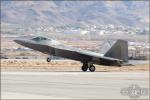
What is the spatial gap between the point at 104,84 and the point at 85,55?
20.8 metres

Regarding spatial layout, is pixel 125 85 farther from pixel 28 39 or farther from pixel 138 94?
pixel 28 39

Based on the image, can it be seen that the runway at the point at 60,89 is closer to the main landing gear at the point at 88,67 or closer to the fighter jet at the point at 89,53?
the main landing gear at the point at 88,67

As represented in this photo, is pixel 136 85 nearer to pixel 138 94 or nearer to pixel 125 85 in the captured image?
pixel 125 85

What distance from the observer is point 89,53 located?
55812 mm

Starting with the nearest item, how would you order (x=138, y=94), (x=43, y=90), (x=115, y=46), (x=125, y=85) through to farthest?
(x=138, y=94) < (x=43, y=90) < (x=125, y=85) < (x=115, y=46)

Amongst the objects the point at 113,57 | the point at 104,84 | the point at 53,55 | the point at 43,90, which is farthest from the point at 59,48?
the point at 43,90

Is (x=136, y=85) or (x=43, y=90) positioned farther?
(x=136, y=85)

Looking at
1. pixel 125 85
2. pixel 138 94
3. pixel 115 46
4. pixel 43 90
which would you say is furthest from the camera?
pixel 115 46

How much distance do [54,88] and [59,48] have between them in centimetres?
2406

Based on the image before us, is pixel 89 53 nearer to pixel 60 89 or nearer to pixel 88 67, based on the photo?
pixel 88 67

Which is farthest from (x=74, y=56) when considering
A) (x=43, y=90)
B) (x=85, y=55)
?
(x=43, y=90)

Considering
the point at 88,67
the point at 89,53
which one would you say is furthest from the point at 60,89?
the point at 89,53

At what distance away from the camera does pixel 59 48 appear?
55656 mm

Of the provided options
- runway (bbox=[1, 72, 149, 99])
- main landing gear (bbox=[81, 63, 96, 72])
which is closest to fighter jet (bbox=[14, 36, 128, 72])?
main landing gear (bbox=[81, 63, 96, 72])
